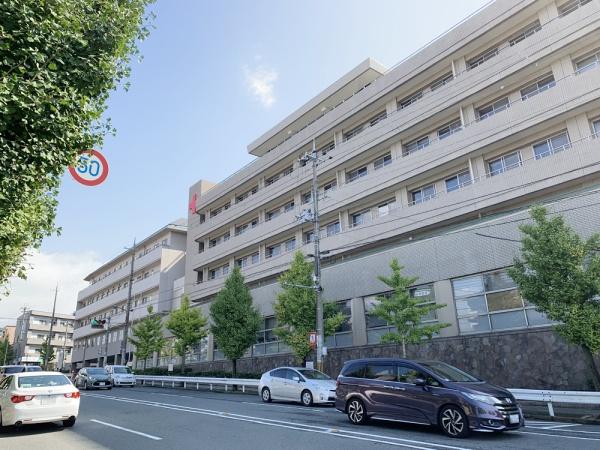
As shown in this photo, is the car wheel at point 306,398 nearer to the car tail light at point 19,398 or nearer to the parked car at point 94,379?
the car tail light at point 19,398

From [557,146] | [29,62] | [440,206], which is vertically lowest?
[29,62]

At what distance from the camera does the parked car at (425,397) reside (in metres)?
8.70

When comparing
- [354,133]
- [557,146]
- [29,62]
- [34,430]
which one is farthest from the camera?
[354,133]

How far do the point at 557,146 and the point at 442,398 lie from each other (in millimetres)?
16343

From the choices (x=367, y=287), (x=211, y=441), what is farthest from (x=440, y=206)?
(x=211, y=441)

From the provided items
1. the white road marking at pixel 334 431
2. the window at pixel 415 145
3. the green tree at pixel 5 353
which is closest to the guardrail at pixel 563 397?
the white road marking at pixel 334 431

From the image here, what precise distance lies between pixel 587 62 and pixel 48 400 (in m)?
24.7

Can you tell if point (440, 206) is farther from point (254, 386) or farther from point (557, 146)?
point (254, 386)

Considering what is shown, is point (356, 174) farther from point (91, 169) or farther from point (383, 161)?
point (91, 169)

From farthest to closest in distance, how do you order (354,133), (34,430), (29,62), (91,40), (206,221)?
(206,221) → (354,133) → (34,430) → (91,40) → (29,62)

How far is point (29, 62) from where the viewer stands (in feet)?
22.6

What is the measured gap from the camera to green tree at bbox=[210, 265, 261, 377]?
27.7 meters

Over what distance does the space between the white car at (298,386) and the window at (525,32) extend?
19.8 meters

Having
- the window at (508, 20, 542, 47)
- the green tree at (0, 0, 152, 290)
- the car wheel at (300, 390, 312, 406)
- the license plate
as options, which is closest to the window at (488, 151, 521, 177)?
the window at (508, 20, 542, 47)
